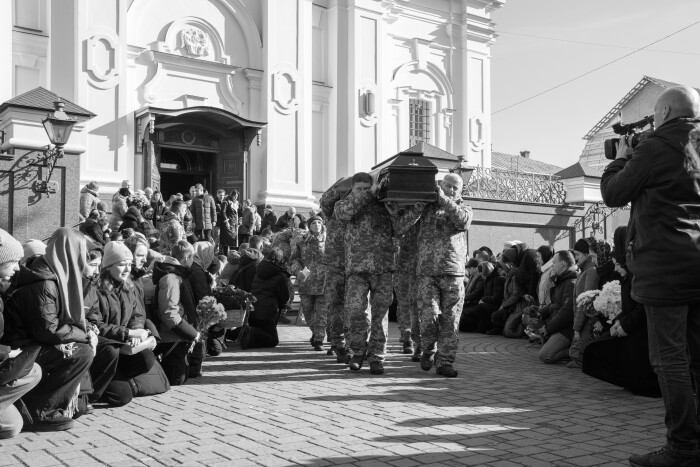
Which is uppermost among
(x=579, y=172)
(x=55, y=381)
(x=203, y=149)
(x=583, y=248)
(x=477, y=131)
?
(x=477, y=131)

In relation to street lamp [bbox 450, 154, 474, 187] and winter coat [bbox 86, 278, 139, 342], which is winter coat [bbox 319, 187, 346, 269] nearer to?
winter coat [bbox 86, 278, 139, 342]

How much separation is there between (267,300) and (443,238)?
3.66 m

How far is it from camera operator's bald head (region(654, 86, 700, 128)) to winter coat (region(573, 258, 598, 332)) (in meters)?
4.66

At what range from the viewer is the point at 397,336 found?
12750 mm

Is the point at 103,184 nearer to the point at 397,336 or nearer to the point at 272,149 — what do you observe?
the point at 272,149

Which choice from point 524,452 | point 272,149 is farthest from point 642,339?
point 272,149

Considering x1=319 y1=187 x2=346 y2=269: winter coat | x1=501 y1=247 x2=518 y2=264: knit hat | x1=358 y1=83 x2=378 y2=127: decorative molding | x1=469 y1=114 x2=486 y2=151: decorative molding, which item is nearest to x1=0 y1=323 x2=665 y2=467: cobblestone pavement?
x1=319 y1=187 x2=346 y2=269: winter coat

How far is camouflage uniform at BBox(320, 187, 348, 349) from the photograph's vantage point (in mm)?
9422

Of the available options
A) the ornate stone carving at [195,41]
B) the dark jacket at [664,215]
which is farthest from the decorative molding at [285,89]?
the dark jacket at [664,215]

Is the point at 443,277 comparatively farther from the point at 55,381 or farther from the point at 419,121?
the point at 419,121

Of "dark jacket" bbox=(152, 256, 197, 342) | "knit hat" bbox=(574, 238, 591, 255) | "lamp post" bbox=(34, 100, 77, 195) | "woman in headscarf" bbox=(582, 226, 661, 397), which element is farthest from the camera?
"lamp post" bbox=(34, 100, 77, 195)

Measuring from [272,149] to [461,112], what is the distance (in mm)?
10953

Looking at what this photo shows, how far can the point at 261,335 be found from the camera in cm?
1091

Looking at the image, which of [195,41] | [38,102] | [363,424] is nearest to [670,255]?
[363,424]
